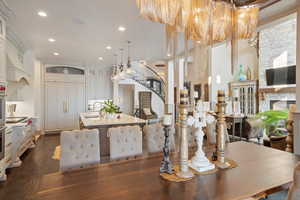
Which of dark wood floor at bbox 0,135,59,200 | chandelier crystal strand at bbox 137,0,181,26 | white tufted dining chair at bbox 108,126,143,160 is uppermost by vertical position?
chandelier crystal strand at bbox 137,0,181,26

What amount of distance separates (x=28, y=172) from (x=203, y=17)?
397 cm

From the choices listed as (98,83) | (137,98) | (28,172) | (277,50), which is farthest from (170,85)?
(28,172)

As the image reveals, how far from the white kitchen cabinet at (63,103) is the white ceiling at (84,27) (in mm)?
1782

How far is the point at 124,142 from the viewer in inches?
82.1

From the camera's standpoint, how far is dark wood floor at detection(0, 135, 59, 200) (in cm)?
257

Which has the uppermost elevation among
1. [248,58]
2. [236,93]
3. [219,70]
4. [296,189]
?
[248,58]

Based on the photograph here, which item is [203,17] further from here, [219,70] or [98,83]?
[98,83]

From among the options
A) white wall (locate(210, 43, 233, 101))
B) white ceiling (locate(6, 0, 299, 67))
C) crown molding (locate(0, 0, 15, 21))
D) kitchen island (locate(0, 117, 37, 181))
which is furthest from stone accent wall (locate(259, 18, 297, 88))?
kitchen island (locate(0, 117, 37, 181))

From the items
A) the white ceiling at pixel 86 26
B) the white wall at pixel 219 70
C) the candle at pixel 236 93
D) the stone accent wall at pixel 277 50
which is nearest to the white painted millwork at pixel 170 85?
the white ceiling at pixel 86 26

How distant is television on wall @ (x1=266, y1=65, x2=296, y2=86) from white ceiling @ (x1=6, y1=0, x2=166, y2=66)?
4.11m

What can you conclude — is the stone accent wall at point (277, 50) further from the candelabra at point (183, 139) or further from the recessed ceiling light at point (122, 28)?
the candelabra at point (183, 139)

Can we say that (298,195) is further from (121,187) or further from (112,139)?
(112,139)

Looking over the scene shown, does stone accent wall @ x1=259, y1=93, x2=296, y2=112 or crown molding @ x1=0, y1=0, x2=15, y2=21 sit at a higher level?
crown molding @ x1=0, y1=0, x2=15, y2=21

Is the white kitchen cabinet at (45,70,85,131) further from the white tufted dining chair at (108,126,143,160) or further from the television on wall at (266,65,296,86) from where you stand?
the television on wall at (266,65,296,86)
